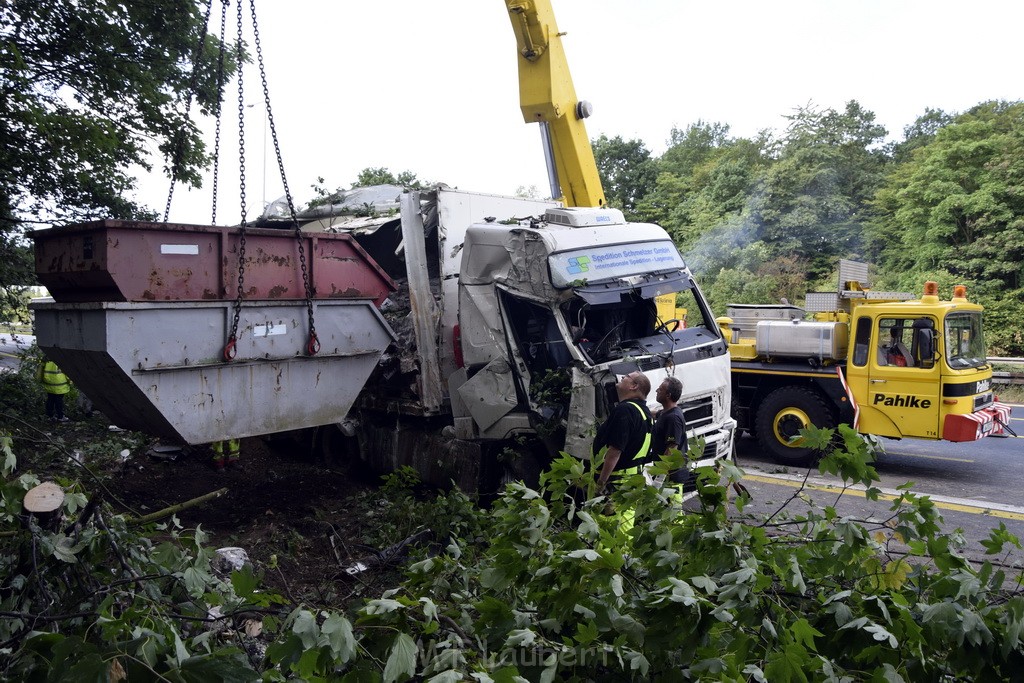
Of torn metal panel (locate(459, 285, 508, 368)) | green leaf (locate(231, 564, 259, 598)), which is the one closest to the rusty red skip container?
torn metal panel (locate(459, 285, 508, 368))

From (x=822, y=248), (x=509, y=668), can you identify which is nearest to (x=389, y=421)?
(x=509, y=668)

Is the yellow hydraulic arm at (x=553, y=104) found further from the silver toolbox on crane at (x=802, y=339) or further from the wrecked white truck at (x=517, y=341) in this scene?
the silver toolbox on crane at (x=802, y=339)

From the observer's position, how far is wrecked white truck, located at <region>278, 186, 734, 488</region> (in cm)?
602

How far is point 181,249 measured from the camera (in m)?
5.10

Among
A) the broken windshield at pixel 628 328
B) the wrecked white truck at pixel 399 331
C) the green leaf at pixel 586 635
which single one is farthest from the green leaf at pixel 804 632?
the broken windshield at pixel 628 328

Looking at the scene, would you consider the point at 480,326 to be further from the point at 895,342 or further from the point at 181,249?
the point at 895,342

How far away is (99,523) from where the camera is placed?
286 cm

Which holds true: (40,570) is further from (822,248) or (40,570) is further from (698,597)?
(822,248)

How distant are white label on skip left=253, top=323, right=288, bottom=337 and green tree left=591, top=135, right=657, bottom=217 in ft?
95.3

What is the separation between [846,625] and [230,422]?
4.44m

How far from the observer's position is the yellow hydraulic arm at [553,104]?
859 cm

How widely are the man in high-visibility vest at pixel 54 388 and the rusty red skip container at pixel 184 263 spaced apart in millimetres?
5863

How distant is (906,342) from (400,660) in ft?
26.2

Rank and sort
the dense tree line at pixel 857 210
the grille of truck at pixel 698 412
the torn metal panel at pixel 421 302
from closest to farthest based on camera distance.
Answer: the grille of truck at pixel 698 412 → the torn metal panel at pixel 421 302 → the dense tree line at pixel 857 210
